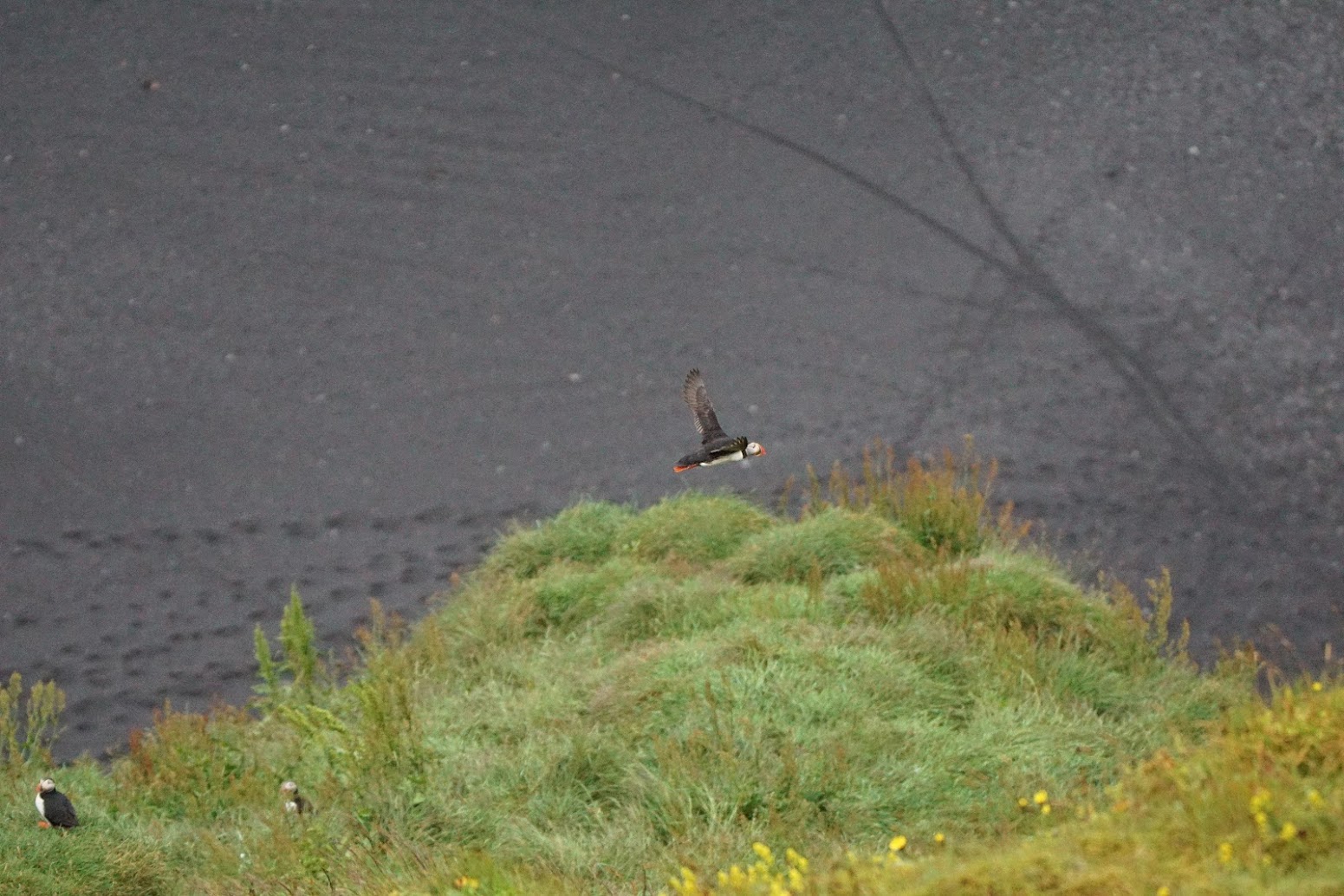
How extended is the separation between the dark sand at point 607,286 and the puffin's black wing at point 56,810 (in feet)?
6.00

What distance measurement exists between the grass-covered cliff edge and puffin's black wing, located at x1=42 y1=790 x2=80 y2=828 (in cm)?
8

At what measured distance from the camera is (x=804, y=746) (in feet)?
17.0

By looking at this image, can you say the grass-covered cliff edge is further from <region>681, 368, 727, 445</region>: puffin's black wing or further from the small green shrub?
<region>681, 368, 727, 445</region>: puffin's black wing

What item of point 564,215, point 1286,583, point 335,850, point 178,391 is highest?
point 564,215

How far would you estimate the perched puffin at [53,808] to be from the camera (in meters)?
5.14

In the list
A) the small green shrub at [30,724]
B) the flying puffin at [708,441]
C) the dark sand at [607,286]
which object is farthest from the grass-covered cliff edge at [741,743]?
the flying puffin at [708,441]

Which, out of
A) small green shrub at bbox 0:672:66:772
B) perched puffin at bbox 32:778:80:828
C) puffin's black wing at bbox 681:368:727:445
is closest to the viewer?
perched puffin at bbox 32:778:80:828

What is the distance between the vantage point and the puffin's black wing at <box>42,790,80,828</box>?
5.14 meters

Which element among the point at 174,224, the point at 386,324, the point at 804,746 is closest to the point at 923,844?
the point at 804,746

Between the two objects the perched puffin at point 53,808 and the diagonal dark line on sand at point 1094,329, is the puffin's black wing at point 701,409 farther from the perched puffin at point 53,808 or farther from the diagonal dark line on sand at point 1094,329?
the diagonal dark line on sand at point 1094,329

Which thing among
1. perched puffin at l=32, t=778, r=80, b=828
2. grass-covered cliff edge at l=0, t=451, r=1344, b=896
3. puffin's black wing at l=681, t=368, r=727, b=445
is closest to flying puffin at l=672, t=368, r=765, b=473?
puffin's black wing at l=681, t=368, r=727, b=445

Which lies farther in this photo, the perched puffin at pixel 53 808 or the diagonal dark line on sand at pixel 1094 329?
the diagonal dark line on sand at pixel 1094 329

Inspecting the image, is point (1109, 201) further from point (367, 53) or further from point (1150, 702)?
point (367, 53)

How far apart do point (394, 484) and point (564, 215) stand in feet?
7.69
